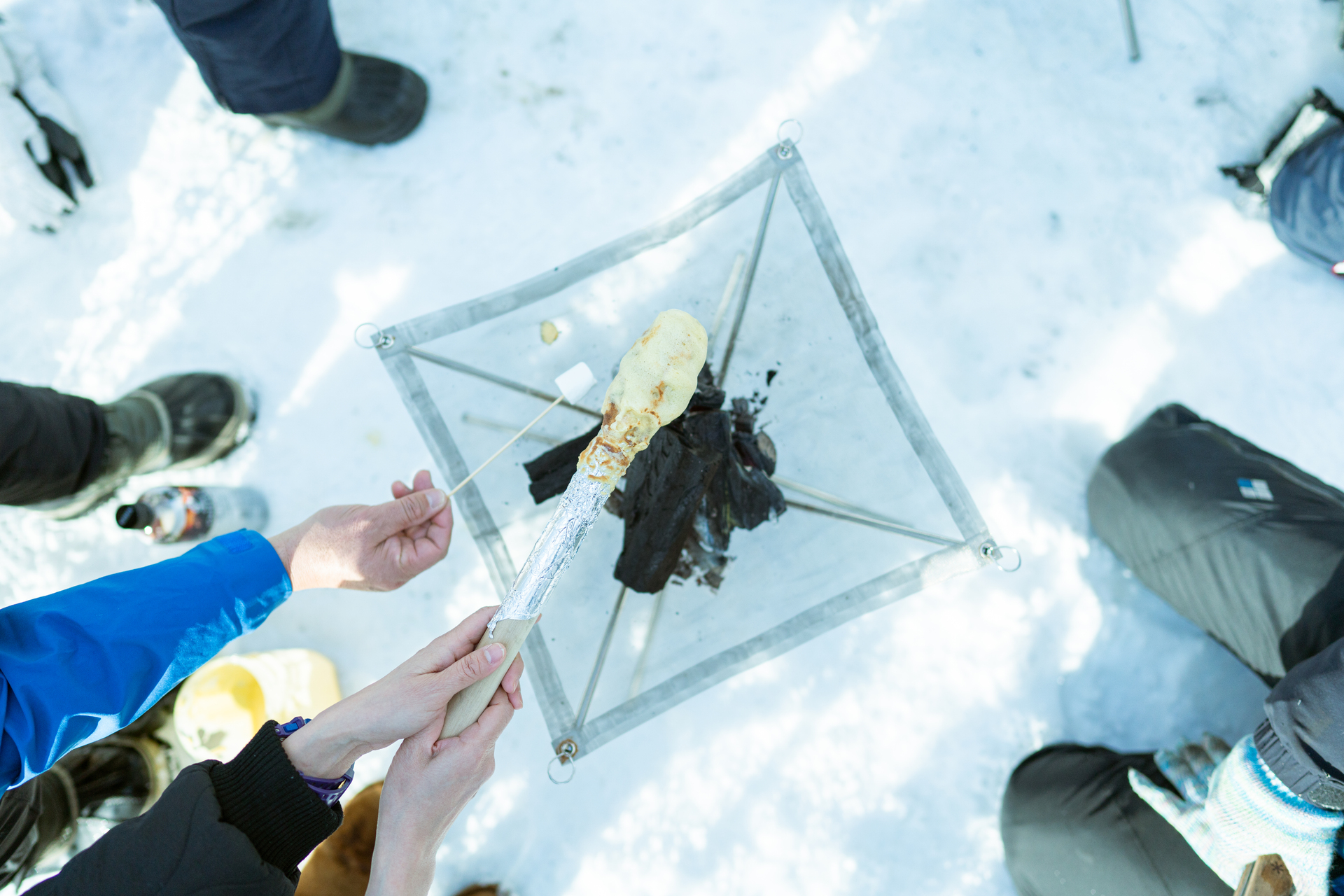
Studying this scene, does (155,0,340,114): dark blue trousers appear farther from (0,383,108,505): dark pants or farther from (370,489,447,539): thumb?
(370,489,447,539): thumb

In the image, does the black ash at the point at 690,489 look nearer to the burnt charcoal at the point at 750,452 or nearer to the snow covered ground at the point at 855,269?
the burnt charcoal at the point at 750,452

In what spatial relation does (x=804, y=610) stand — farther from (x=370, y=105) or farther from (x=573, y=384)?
(x=370, y=105)

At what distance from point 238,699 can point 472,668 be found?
2.58 ft

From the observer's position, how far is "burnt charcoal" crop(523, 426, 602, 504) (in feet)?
3.71

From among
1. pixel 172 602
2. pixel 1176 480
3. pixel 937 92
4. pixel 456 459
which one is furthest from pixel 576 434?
pixel 937 92

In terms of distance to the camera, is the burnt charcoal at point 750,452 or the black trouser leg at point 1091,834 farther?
the black trouser leg at point 1091,834

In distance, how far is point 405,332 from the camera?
1.20m

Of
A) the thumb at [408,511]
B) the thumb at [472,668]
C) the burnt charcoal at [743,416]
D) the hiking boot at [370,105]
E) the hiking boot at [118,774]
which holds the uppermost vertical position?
the hiking boot at [370,105]

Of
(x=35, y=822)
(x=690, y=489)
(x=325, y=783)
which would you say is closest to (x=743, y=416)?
(x=690, y=489)

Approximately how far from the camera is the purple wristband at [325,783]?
3.31 ft

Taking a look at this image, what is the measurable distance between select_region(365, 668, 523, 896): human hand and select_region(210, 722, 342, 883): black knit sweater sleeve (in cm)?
9

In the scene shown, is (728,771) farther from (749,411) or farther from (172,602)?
(172,602)

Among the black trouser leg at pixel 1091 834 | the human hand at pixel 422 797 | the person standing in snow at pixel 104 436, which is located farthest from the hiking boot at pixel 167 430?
the black trouser leg at pixel 1091 834

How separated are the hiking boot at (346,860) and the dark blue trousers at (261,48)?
1.43m
